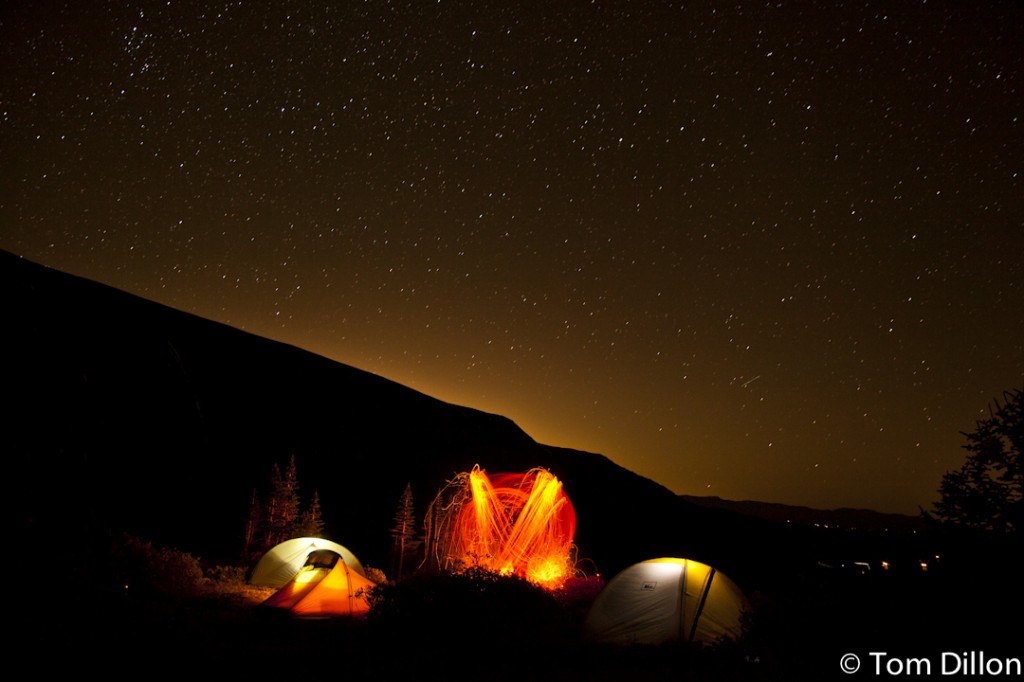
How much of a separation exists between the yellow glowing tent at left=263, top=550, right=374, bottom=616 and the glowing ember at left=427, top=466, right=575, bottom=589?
131 inches

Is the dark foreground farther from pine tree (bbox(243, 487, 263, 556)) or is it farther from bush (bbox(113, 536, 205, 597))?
pine tree (bbox(243, 487, 263, 556))

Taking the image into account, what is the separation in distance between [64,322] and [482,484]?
2907cm

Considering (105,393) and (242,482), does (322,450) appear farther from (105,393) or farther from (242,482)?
(105,393)

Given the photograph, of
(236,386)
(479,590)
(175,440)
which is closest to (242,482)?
(175,440)

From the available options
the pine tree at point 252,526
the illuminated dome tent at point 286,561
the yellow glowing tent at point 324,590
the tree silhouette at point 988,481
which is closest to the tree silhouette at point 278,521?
the pine tree at point 252,526

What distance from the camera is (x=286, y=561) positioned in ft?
46.6

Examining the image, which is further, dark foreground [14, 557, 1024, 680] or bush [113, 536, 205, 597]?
bush [113, 536, 205, 597]

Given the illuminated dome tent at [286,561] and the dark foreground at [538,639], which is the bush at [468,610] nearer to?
the dark foreground at [538,639]

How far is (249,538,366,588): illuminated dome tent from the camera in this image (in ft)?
45.7

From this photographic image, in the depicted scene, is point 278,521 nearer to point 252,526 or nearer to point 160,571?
point 252,526

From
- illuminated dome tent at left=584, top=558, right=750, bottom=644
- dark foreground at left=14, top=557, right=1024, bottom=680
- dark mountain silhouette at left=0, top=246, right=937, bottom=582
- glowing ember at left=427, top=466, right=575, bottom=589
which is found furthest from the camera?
glowing ember at left=427, top=466, right=575, bottom=589

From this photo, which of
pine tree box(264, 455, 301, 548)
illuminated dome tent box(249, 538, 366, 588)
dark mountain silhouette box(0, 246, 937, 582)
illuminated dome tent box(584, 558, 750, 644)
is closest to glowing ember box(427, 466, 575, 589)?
dark mountain silhouette box(0, 246, 937, 582)

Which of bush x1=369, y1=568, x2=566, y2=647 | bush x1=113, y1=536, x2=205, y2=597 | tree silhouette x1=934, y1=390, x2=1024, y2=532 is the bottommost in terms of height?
bush x1=113, y1=536, x2=205, y2=597

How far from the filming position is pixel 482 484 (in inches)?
607
